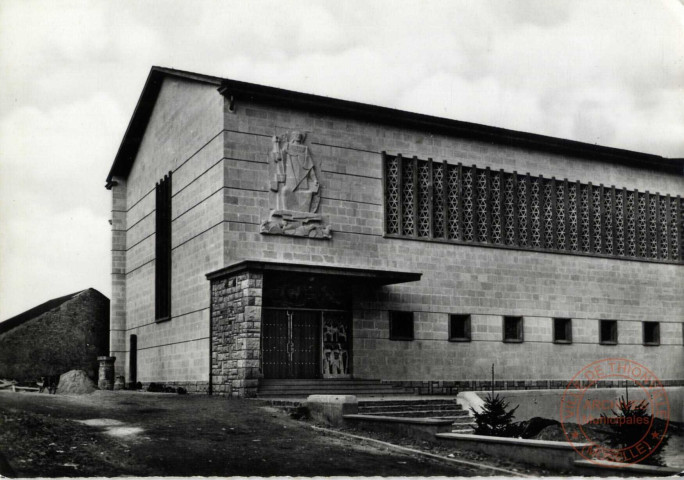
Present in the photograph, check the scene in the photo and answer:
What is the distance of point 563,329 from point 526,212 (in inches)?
167

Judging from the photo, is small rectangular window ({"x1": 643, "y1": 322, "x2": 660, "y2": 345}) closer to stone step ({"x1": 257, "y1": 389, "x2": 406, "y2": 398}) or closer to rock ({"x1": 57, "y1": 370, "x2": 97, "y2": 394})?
stone step ({"x1": 257, "y1": 389, "x2": 406, "y2": 398})

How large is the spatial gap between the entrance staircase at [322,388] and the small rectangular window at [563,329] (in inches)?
277

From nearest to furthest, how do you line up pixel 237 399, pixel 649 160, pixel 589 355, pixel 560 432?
pixel 560 432 → pixel 237 399 → pixel 589 355 → pixel 649 160

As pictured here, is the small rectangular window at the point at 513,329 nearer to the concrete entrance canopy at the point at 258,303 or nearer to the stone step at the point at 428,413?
the concrete entrance canopy at the point at 258,303

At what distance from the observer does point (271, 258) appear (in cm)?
2300

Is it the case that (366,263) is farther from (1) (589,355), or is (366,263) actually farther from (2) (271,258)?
(1) (589,355)

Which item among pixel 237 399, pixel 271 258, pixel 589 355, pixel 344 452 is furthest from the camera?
pixel 589 355

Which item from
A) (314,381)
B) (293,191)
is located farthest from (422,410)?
(293,191)

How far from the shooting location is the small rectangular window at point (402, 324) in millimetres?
25016

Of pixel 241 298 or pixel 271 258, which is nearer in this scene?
pixel 241 298

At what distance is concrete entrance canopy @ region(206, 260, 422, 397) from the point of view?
21.0m

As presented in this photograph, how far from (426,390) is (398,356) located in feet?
4.43

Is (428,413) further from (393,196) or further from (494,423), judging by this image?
(393,196)

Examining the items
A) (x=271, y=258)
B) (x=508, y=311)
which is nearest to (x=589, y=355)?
(x=508, y=311)
